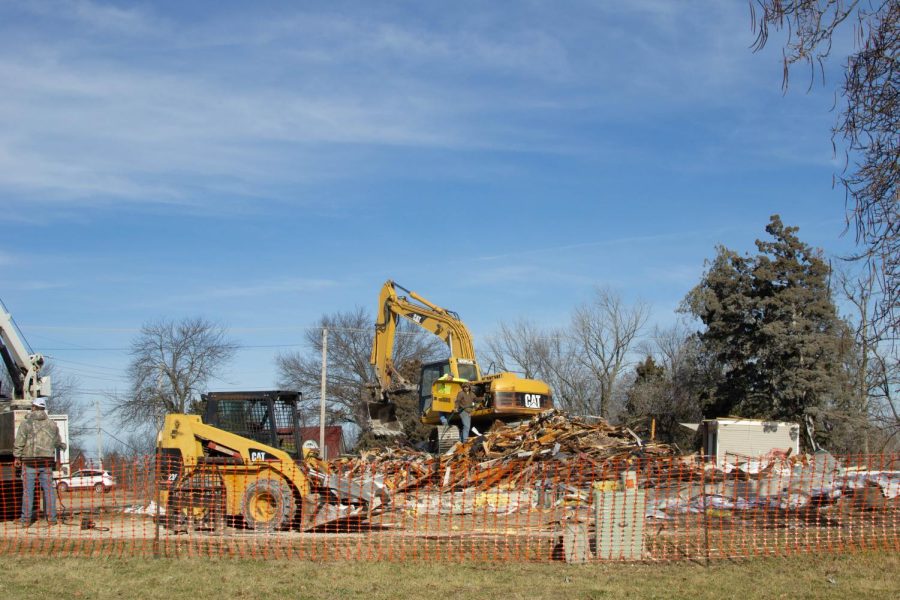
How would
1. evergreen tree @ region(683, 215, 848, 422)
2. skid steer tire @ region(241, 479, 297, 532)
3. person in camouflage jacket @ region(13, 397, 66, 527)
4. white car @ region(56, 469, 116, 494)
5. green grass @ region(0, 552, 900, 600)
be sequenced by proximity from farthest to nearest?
evergreen tree @ region(683, 215, 848, 422) < white car @ region(56, 469, 116, 494) < person in camouflage jacket @ region(13, 397, 66, 527) < skid steer tire @ region(241, 479, 297, 532) < green grass @ region(0, 552, 900, 600)

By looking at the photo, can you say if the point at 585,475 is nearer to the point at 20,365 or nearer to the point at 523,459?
the point at 523,459

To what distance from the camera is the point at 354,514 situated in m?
13.0

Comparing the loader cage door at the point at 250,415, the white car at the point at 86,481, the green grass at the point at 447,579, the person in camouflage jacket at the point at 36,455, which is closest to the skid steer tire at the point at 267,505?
the loader cage door at the point at 250,415

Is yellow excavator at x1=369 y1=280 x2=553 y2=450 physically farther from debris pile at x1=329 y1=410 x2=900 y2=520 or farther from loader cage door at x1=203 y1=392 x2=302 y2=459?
loader cage door at x1=203 y1=392 x2=302 y2=459

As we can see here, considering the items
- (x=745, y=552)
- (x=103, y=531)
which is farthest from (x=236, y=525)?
(x=745, y=552)

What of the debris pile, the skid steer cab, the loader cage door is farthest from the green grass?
the loader cage door

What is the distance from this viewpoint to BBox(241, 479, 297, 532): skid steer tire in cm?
1293

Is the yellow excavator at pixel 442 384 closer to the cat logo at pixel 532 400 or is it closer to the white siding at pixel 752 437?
the cat logo at pixel 532 400

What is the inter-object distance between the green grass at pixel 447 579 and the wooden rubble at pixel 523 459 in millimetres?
6675

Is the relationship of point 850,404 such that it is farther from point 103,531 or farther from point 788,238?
point 103,531

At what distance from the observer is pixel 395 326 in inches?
1090

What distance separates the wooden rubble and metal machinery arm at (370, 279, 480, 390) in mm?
3538

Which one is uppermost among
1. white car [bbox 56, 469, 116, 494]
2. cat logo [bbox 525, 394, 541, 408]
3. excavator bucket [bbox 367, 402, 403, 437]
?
cat logo [bbox 525, 394, 541, 408]

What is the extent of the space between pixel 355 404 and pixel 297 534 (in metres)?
38.5
